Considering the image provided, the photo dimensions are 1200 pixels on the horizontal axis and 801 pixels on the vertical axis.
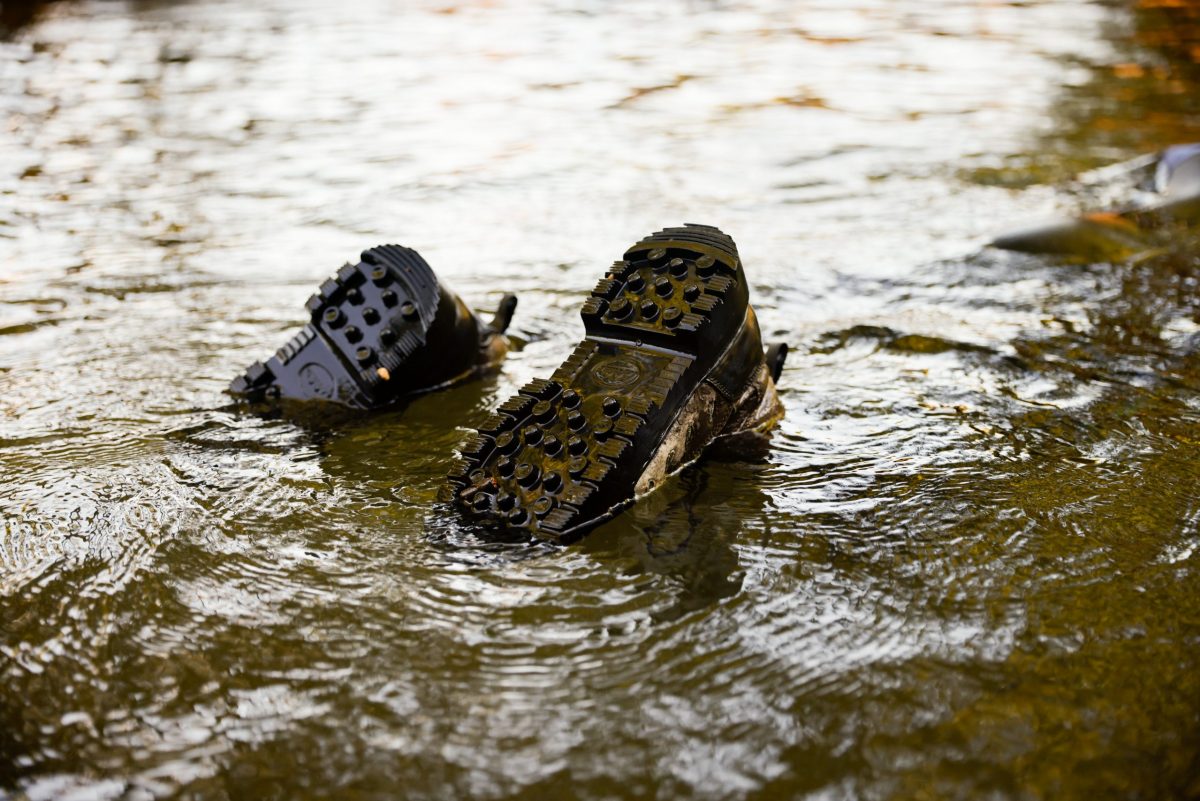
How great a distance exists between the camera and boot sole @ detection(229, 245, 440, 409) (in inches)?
140

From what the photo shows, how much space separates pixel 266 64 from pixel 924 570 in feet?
30.7

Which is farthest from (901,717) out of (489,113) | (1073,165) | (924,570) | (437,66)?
(437,66)

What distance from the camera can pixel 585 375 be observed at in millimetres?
2990

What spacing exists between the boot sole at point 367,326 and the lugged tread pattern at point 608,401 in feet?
A: 2.23

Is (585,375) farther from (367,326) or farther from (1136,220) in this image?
(1136,220)

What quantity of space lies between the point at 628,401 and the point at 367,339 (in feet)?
3.60

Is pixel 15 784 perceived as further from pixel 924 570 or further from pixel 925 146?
pixel 925 146

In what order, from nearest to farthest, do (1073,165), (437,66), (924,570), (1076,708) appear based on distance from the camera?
(1076,708) < (924,570) < (1073,165) < (437,66)

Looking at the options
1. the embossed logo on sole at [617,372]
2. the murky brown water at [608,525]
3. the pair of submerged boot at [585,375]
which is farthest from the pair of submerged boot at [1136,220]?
the embossed logo on sole at [617,372]

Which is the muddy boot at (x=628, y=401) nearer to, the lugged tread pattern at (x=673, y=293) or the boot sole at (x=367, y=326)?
the lugged tread pattern at (x=673, y=293)

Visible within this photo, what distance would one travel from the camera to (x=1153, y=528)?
2.86 meters

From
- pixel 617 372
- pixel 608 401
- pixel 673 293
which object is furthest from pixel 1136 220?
Result: pixel 608 401

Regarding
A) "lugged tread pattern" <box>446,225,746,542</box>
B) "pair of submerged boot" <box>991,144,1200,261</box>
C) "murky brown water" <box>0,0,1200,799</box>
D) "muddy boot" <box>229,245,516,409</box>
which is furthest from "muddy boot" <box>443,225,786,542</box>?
"pair of submerged boot" <box>991,144,1200,261</box>

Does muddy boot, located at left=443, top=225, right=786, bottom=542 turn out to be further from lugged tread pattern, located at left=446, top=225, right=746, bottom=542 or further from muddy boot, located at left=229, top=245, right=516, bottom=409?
muddy boot, located at left=229, top=245, right=516, bottom=409
